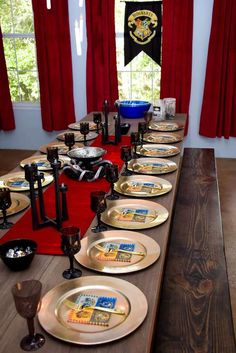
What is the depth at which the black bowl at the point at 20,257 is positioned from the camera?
4.37ft

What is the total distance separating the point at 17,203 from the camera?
187 cm

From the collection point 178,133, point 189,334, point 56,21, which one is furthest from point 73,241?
point 56,21

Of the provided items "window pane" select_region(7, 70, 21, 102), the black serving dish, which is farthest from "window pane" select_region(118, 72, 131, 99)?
the black serving dish

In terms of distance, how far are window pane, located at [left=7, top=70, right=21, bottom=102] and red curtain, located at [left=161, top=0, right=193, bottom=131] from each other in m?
1.95

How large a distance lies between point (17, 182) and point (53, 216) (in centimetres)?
46

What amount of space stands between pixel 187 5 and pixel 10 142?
281 centimetres

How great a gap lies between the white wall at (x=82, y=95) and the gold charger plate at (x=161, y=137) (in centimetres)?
163

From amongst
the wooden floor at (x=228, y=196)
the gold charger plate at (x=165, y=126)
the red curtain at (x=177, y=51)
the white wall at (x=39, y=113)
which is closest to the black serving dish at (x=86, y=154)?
the gold charger plate at (x=165, y=126)

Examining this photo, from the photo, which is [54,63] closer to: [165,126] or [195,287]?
[165,126]

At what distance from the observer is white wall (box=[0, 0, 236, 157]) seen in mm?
4242

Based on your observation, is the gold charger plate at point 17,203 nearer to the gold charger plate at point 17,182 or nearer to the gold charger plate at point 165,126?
the gold charger plate at point 17,182

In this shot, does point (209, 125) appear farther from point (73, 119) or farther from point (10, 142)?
point (10, 142)

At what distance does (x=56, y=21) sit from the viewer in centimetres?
440

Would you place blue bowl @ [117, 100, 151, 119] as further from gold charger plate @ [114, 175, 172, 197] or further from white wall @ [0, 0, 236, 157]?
gold charger plate @ [114, 175, 172, 197]
